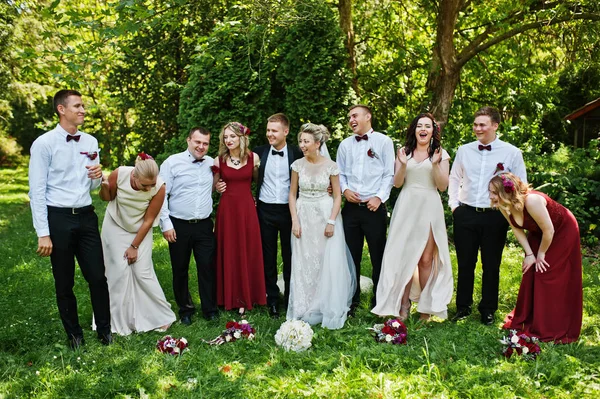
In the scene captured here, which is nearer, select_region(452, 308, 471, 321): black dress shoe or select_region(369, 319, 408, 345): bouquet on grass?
select_region(369, 319, 408, 345): bouquet on grass

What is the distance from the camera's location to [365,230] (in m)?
5.86

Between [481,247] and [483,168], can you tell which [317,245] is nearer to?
[481,247]

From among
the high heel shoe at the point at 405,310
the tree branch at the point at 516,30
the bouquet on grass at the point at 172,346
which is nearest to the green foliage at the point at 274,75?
the tree branch at the point at 516,30

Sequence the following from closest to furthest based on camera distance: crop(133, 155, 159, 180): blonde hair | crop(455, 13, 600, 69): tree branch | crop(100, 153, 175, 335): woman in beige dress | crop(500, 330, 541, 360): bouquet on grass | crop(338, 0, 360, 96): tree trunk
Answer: crop(500, 330, 541, 360): bouquet on grass, crop(133, 155, 159, 180): blonde hair, crop(100, 153, 175, 335): woman in beige dress, crop(455, 13, 600, 69): tree branch, crop(338, 0, 360, 96): tree trunk

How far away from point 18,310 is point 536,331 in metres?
5.46

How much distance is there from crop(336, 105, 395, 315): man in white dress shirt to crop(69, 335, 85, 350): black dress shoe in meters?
2.82

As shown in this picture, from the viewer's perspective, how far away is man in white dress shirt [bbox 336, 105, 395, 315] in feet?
18.9

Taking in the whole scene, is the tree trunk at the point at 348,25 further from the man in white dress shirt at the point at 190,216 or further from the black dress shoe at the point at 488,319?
the black dress shoe at the point at 488,319

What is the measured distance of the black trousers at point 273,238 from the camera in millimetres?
6066

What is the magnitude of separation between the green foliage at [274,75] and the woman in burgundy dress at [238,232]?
3284 mm

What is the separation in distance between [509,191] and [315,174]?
193 cm

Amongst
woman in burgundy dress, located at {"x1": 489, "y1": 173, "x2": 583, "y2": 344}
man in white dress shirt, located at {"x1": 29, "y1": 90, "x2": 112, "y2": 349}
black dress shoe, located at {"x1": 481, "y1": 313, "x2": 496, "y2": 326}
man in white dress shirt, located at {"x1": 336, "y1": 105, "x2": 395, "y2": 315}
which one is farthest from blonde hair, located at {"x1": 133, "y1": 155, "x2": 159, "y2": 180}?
black dress shoe, located at {"x1": 481, "y1": 313, "x2": 496, "y2": 326}

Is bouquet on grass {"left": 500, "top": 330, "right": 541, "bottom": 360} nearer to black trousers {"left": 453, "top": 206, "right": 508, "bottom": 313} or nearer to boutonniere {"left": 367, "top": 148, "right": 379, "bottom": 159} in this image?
black trousers {"left": 453, "top": 206, "right": 508, "bottom": 313}

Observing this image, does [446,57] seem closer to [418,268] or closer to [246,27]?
[246,27]
